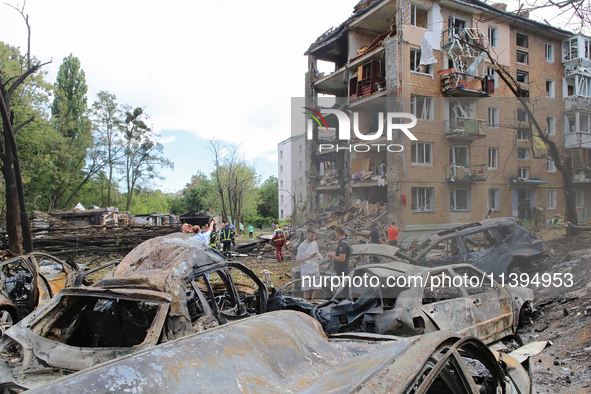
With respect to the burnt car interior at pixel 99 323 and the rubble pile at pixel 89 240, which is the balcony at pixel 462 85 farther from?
the rubble pile at pixel 89 240

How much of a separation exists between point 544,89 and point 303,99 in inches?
242

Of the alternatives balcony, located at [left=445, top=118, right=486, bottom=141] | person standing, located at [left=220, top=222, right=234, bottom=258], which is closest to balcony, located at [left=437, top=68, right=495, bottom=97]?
balcony, located at [left=445, top=118, right=486, bottom=141]

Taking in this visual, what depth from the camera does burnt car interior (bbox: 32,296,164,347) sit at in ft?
11.6

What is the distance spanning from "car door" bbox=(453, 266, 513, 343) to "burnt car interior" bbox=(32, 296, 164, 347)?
3892 millimetres

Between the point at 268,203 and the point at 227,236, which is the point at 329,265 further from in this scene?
the point at 268,203

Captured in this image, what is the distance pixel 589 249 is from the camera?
622 cm

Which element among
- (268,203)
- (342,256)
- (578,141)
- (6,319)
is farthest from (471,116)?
(268,203)

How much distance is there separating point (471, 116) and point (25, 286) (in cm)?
895

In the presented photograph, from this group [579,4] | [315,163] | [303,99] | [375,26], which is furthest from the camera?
[303,99]

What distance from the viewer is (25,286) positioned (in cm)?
682

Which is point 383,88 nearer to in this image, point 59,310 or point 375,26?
point 375,26

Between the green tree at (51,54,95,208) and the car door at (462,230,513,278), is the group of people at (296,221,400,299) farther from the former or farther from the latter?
the green tree at (51,54,95,208)

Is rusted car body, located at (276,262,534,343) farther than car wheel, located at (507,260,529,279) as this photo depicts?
No

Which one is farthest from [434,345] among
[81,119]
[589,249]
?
[81,119]
